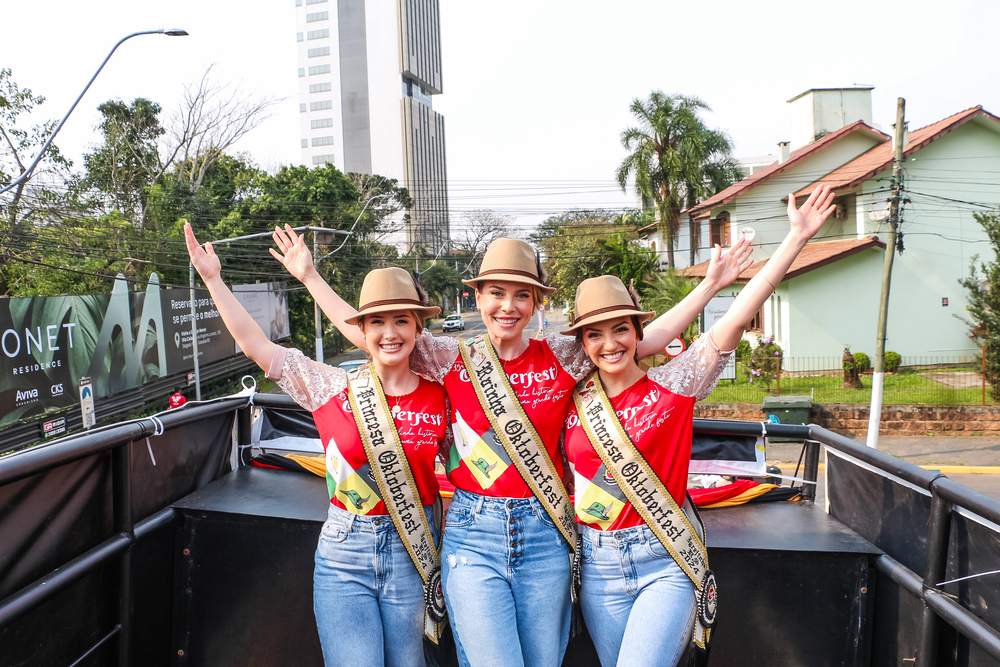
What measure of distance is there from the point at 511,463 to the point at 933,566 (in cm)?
141

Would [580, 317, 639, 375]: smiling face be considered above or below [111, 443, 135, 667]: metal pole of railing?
above

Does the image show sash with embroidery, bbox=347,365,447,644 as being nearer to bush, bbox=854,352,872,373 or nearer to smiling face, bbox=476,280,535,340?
smiling face, bbox=476,280,535,340

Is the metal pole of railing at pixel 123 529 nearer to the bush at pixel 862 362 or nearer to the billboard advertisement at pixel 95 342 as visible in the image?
the billboard advertisement at pixel 95 342

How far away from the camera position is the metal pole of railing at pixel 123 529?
2662 mm

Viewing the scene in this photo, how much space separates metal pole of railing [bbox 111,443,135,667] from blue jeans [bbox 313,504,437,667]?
0.82 m

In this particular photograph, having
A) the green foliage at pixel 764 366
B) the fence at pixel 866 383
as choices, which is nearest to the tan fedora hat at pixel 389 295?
the fence at pixel 866 383

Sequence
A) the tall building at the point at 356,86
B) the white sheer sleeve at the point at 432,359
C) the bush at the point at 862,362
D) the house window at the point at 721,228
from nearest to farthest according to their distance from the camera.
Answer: the white sheer sleeve at the point at 432,359
the bush at the point at 862,362
the house window at the point at 721,228
the tall building at the point at 356,86

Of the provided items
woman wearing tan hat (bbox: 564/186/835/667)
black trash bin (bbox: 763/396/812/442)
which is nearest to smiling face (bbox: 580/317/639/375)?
woman wearing tan hat (bbox: 564/186/835/667)

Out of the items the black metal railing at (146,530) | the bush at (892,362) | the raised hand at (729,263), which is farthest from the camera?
the bush at (892,362)

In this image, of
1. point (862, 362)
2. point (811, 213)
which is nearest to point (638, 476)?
point (811, 213)

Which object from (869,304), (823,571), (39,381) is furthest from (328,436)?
(869,304)

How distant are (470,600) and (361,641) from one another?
41cm

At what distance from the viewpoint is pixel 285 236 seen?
10.5 ft

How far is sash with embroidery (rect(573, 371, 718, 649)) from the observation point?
90.7 inches
